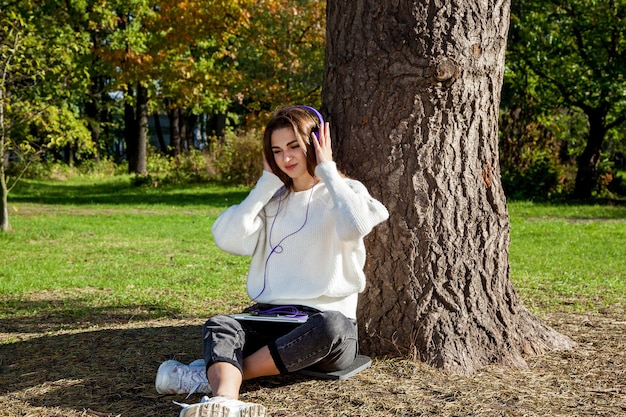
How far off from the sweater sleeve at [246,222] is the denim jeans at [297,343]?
0.44m

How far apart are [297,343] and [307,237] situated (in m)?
0.57

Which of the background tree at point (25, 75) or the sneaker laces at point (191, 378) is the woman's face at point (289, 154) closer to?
the sneaker laces at point (191, 378)

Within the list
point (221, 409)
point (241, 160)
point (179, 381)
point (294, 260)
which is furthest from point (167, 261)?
point (241, 160)

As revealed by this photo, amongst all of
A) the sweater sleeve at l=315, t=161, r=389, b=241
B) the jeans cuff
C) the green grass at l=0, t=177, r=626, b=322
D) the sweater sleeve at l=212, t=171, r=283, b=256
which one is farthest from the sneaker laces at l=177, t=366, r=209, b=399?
the green grass at l=0, t=177, r=626, b=322

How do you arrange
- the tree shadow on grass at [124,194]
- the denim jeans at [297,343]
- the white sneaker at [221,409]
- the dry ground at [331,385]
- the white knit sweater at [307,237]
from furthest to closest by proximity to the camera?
1. the tree shadow on grass at [124,194]
2. the white knit sweater at [307,237]
3. the denim jeans at [297,343]
4. the dry ground at [331,385]
5. the white sneaker at [221,409]

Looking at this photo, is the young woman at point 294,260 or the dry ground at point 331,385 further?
the young woman at point 294,260

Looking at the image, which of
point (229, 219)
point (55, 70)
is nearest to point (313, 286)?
point (229, 219)

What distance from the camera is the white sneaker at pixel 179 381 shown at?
3.54 meters

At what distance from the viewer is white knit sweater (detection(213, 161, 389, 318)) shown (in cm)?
362

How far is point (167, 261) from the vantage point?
8797 mm

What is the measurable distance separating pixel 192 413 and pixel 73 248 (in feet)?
24.8

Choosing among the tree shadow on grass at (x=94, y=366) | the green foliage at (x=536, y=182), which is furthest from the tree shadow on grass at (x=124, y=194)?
the tree shadow on grass at (x=94, y=366)

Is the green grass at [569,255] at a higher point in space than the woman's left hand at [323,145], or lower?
lower

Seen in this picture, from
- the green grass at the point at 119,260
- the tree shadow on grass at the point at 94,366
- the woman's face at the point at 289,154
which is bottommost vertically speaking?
the green grass at the point at 119,260
